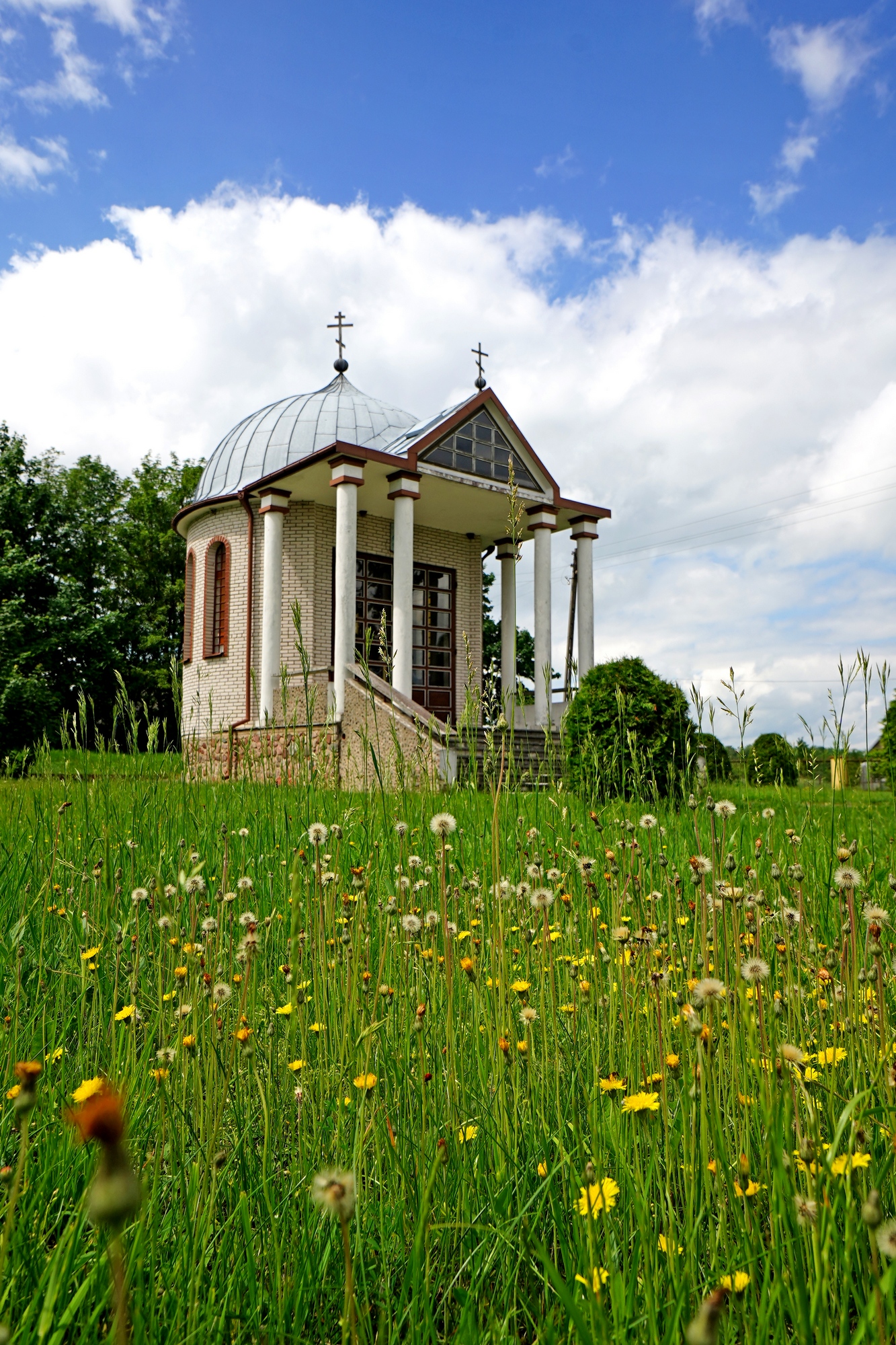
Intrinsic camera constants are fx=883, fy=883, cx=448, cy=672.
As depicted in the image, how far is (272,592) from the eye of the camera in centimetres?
1563

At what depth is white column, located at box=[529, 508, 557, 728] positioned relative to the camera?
1659 cm

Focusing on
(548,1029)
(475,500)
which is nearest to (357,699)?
(475,500)

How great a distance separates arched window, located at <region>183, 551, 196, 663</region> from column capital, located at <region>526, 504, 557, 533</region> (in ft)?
24.9

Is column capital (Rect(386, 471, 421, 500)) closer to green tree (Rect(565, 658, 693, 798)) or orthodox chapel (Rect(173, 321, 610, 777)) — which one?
orthodox chapel (Rect(173, 321, 610, 777))

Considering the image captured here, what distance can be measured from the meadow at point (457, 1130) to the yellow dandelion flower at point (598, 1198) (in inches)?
0.6

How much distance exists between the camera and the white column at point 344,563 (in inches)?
552

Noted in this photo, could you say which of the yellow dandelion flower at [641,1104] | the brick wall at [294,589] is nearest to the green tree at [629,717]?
→ the brick wall at [294,589]

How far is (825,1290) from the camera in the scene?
3.73 feet

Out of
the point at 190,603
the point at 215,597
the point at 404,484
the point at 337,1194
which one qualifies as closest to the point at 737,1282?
the point at 337,1194

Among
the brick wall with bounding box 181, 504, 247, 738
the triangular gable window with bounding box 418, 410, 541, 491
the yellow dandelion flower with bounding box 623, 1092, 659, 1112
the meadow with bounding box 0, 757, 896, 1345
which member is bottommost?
the meadow with bounding box 0, 757, 896, 1345

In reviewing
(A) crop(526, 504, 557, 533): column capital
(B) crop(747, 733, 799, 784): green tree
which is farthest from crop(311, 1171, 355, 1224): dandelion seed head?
(A) crop(526, 504, 557, 533): column capital

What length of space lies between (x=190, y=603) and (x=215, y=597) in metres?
1.12

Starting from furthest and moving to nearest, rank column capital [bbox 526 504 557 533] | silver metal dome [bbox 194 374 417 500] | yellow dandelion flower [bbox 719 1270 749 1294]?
1. silver metal dome [bbox 194 374 417 500]
2. column capital [bbox 526 504 557 533]
3. yellow dandelion flower [bbox 719 1270 749 1294]

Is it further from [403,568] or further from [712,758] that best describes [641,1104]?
[403,568]
